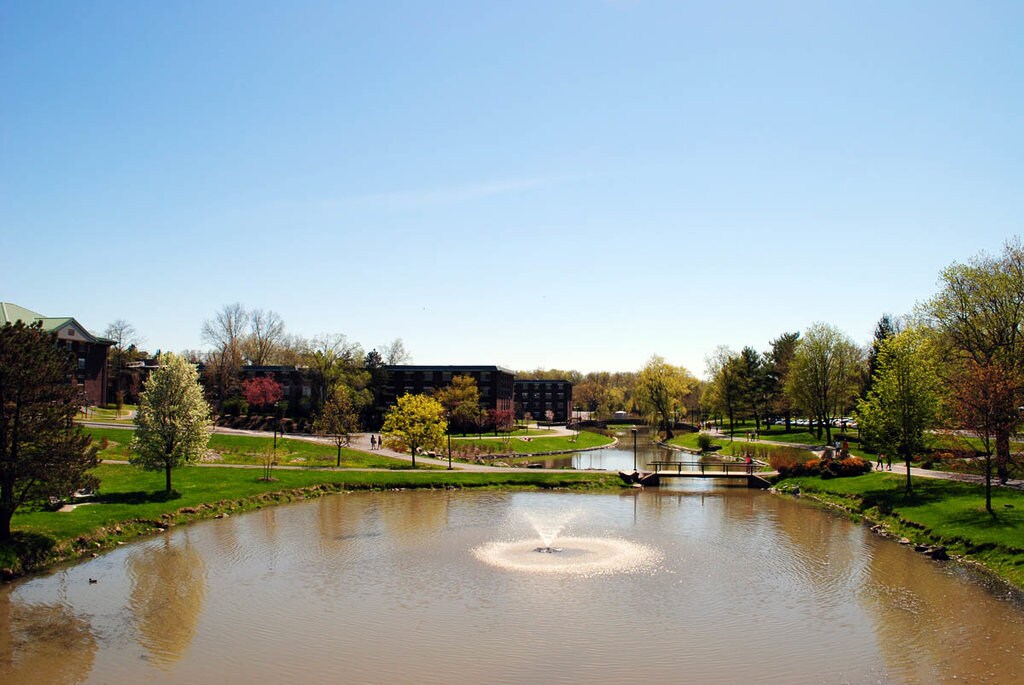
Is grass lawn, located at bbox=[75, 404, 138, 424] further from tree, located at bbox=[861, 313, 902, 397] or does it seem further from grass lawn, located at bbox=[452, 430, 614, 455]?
tree, located at bbox=[861, 313, 902, 397]

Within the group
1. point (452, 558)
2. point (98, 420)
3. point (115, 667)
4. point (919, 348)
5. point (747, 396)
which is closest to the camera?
point (115, 667)

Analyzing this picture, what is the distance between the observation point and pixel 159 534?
114ft

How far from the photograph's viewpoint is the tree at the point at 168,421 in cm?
4059

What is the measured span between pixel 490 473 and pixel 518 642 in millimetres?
35458

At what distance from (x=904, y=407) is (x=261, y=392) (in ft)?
256

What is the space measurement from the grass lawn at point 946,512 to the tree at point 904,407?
211cm

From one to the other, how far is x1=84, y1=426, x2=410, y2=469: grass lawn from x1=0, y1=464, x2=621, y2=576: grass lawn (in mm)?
5957

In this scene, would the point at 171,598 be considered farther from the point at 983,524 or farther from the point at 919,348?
the point at 919,348

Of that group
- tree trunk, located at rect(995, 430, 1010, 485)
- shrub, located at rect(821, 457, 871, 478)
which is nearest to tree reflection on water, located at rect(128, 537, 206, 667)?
tree trunk, located at rect(995, 430, 1010, 485)

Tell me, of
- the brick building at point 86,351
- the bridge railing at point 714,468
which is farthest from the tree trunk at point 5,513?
the brick building at point 86,351

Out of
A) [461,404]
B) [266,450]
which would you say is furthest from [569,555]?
[461,404]

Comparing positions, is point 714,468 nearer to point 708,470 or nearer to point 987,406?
point 708,470

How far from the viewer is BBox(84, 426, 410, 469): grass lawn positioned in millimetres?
58469

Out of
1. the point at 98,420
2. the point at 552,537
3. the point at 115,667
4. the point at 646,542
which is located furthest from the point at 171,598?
the point at 98,420
